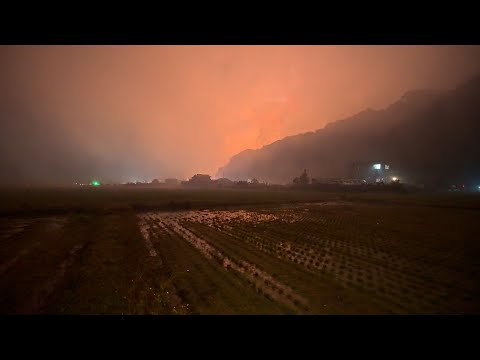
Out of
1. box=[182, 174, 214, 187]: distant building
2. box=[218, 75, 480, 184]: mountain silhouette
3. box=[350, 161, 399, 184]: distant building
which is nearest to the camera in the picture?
box=[350, 161, 399, 184]: distant building

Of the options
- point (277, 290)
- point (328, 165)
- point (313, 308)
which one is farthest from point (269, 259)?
point (328, 165)

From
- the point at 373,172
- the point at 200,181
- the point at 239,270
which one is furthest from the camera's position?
the point at 200,181

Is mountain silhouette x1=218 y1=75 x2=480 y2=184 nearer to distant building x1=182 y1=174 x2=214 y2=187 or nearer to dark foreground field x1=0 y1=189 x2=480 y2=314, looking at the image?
distant building x1=182 y1=174 x2=214 y2=187

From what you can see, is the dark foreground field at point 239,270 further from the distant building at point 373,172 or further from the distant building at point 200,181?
the distant building at point 200,181

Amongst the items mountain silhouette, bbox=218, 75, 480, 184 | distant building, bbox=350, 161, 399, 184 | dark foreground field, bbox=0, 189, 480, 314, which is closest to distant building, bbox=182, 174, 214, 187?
mountain silhouette, bbox=218, 75, 480, 184

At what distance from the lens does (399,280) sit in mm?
11289

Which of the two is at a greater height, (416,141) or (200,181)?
(416,141)

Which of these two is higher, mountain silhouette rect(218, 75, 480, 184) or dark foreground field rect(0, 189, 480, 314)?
mountain silhouette rect(218, 75, 480, 184)

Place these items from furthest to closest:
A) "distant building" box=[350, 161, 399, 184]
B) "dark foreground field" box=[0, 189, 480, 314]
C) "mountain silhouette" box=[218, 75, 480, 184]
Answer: "mountain silhouette" box=[218, 75, 480, 184], "distant building" box=[350, 161, 399, 184], "dark foreground field" box=[0, 189, 480, 314]

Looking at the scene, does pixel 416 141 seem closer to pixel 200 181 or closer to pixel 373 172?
pixel 373 172

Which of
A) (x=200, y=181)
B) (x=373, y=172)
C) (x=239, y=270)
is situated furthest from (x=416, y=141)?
(x=239, y=270)

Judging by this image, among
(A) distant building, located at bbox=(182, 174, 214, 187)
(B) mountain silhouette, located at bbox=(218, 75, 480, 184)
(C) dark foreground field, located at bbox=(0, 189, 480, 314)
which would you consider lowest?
(C) dark foreground field, located at bbox=(0, 189, 480, 314)
